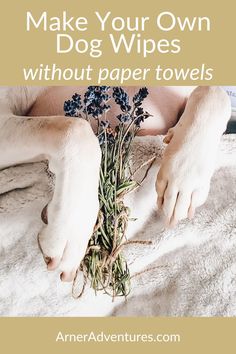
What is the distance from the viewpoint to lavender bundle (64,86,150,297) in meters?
0.85

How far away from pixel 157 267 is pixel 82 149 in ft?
→ 1.14

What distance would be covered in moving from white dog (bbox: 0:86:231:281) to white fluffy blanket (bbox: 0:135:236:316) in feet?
0.23

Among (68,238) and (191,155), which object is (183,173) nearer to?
(191,155)

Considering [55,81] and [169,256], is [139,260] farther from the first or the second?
[55,81]


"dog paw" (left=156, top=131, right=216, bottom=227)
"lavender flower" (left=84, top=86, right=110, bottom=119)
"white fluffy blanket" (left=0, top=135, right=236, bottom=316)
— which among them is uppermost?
"lavender flower" (left=84, top=86, right=110, bottom=119)

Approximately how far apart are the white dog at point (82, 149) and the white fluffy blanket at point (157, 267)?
0.23 ft

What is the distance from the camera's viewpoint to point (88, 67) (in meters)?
0.93

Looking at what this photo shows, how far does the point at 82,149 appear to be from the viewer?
2.67 ft

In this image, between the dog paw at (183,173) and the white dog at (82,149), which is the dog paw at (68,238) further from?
the dog paw at (183,173)

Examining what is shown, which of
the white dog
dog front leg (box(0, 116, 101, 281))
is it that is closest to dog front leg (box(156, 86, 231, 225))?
the white dog

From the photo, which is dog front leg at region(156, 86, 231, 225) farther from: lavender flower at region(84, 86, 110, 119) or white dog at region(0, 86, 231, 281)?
lavender flower at region(84, 86, 110, 119)

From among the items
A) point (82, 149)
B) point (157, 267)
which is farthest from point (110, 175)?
point (157, 267)

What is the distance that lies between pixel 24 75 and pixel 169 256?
0.44 m

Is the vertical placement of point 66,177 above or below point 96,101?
below
